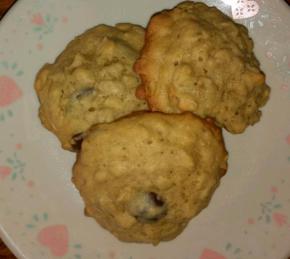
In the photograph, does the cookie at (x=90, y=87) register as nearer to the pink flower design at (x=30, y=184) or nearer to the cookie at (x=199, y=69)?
the cookie at (x=199, y=69)

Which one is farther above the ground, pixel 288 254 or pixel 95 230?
pixel 95 230

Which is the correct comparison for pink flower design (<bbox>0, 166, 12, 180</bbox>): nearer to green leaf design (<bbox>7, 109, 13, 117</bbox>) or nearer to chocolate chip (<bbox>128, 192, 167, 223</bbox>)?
green leaf design (<bbox>7, 109, 13, 117</bbox>)

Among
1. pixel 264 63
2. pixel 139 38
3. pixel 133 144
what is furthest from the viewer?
pixel 264 63

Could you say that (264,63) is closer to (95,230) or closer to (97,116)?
(97,116)

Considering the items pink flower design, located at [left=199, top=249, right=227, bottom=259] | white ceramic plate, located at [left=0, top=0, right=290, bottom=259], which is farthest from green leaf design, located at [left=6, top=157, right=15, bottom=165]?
pink flower design, located at [left=199, top=249, right=227, bottom=259]

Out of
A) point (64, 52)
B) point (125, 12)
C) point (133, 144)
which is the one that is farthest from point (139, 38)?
point (133, 144)

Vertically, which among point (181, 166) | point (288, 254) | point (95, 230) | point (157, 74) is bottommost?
point (288, 254)

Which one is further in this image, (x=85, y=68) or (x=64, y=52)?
(x=64, y=52)

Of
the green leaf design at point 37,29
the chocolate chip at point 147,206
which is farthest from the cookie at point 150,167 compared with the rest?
the green leaf design at point 37,29

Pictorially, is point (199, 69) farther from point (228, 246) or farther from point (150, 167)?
point (228, 246)
